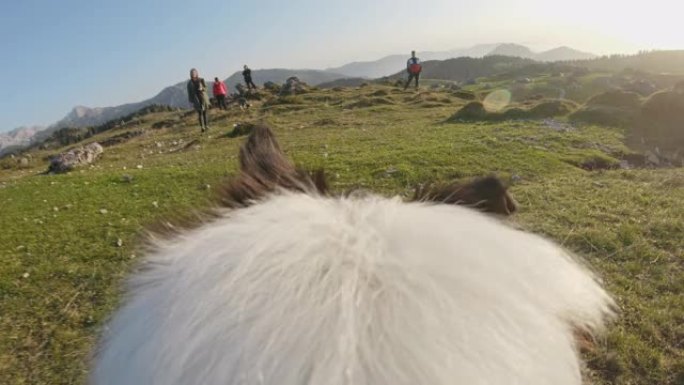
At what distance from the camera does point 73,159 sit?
66.8 feet

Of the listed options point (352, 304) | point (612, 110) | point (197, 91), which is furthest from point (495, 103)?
point (352, 304)

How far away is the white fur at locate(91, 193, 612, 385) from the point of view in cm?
106

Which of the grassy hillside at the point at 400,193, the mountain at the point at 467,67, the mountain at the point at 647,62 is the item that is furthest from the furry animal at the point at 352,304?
the mountain at the point at 467,67

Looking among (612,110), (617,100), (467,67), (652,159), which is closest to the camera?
(652,159)

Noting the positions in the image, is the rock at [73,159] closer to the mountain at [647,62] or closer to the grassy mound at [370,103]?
the grassy mound at [370,103]

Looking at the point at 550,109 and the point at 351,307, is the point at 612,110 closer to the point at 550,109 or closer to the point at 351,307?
the point at 550,109

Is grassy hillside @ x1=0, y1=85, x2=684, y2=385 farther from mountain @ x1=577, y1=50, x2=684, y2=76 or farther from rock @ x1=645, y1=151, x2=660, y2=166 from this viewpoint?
mountain @ x1=577, y1=50, x2=684, y2=76

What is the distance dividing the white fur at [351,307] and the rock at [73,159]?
19.7 m

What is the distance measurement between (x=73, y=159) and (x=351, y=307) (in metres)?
21.8

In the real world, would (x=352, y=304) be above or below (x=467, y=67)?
above

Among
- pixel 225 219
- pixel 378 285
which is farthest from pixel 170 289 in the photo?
pixel 378 285

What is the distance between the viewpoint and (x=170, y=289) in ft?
4.58

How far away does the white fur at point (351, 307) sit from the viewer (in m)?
1.06

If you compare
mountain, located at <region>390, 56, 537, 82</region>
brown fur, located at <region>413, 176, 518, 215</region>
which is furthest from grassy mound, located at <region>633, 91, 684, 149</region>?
mountain, located at <region>390, 56, 537, 82</region>
